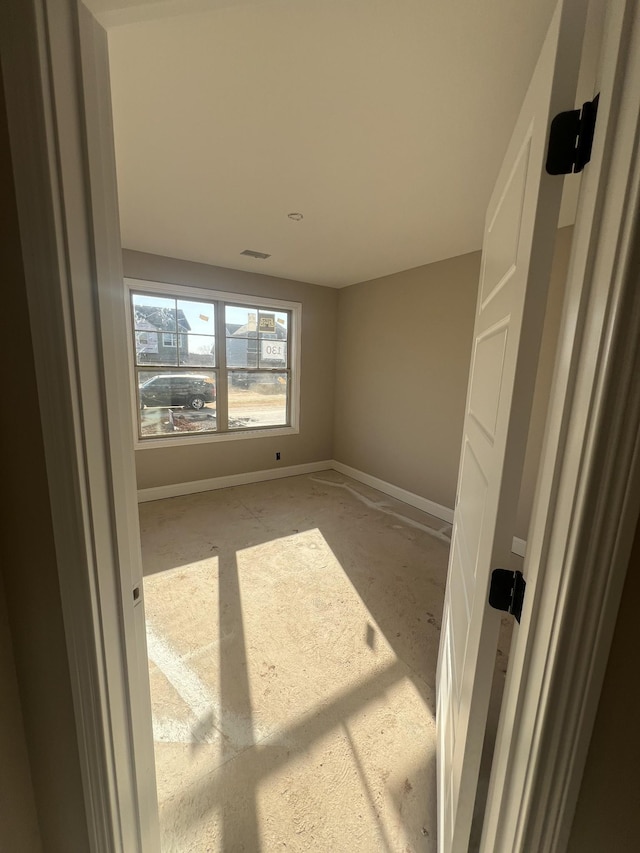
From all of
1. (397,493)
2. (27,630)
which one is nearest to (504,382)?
(27,630)

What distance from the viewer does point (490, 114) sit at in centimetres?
139

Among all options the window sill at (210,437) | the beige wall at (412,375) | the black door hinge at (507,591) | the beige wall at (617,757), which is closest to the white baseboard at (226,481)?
the window sill at (210,437)

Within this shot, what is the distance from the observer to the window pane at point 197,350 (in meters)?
3.65

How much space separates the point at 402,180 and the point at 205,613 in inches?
108

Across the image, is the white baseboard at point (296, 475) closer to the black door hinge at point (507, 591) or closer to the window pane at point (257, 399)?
the window pane at point (257, 399)

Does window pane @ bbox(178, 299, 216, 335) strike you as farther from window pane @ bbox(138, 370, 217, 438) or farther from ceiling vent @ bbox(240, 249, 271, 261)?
ceiling vent @ bbox(240, 249, 271, 261)

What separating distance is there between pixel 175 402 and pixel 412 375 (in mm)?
2599

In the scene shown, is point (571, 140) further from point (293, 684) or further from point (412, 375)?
point (412, 375)

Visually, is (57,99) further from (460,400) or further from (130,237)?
(460,400)

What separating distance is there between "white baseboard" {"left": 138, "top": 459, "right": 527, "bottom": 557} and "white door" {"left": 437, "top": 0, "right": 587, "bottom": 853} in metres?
2.55

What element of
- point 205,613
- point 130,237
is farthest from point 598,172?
point 130,237

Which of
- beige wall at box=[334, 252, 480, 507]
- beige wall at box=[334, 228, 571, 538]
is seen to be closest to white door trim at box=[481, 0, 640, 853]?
beige wall at box=[334, 228, 571, 538]

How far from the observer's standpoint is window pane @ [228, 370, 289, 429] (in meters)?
4.05

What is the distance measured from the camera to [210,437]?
12.8 ft
